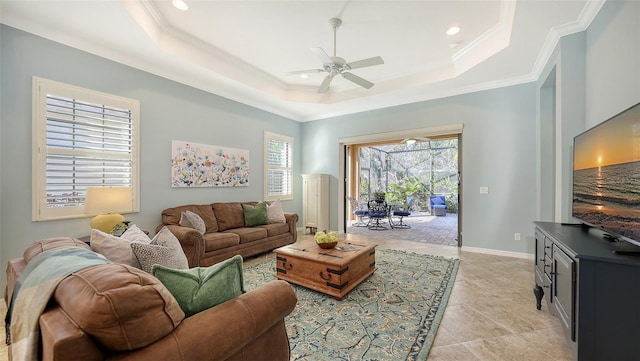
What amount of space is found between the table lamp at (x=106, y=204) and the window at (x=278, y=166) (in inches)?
116

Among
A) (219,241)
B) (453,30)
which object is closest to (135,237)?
(219,241)

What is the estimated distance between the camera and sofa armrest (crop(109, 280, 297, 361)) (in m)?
0.95

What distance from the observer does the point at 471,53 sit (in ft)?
12.5

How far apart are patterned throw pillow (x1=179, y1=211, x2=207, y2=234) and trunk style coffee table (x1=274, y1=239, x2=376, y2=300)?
1.36m

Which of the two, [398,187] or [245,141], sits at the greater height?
[245,141]

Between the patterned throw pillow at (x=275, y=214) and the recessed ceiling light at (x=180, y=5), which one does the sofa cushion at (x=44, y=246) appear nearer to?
the recessed ceiling light at (x=180, y=5)

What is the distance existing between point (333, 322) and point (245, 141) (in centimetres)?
395

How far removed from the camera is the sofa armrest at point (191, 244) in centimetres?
319

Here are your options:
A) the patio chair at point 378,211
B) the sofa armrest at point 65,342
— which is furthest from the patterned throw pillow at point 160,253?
the patio chair at point 378,211

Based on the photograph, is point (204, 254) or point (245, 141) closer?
point (204, 254)

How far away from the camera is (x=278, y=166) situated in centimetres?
602

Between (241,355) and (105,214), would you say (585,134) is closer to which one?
(241,355)

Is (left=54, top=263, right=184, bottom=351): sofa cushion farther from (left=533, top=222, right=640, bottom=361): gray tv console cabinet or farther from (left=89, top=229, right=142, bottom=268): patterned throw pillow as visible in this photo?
(left=533, top=222, right=640, bottom=361): gray tv console cabinet

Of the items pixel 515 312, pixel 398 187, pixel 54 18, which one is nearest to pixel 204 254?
pixel 54 18
